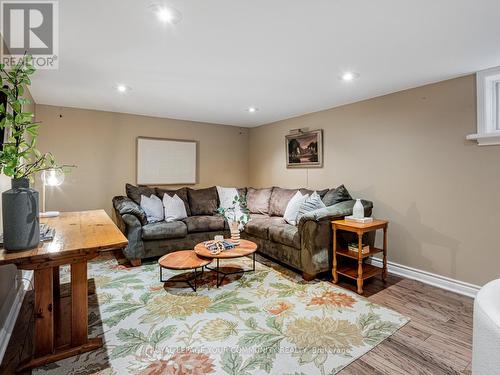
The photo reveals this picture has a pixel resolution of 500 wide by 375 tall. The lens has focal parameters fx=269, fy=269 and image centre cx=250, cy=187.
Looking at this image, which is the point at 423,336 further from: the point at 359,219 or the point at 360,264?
the point at 359,219

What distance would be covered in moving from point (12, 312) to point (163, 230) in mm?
1737

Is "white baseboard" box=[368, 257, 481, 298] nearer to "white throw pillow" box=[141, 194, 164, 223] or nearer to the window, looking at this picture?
the window

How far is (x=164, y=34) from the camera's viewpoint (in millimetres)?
1961

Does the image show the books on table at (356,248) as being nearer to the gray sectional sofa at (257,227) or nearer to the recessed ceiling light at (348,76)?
the gray sectional sofa at (257,227)

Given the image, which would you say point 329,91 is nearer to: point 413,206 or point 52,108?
point 413,206

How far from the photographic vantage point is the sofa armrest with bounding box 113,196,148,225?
3631mm

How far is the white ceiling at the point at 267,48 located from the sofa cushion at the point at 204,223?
1.78 metres

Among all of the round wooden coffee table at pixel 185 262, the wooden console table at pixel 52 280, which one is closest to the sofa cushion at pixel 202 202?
the round wooden coffee table at pixel 185 262

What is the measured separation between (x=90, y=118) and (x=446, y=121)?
15.8 ft

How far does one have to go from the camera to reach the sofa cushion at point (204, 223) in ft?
13.2

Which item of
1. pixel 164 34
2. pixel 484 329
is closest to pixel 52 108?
pixel 164 34

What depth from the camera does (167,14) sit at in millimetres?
1714

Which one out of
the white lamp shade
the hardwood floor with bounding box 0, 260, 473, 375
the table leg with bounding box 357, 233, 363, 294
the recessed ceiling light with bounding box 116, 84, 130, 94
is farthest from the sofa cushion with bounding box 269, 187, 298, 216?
the white lamp shade

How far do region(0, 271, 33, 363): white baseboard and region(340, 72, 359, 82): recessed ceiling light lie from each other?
354 cm
